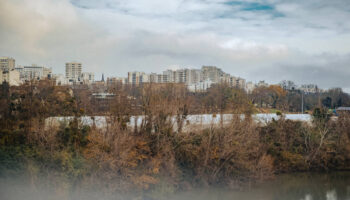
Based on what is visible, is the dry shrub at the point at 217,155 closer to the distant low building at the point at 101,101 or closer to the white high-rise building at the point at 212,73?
the distant low building at the point at 101,101

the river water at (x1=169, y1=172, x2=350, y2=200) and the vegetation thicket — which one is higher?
the vegetation thicket

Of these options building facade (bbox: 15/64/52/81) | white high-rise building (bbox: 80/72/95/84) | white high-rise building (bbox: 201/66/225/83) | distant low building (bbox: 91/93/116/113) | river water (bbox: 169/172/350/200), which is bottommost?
river water (bbox: 169/172/350/200)

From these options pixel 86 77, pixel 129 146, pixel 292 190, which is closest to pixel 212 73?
pixel 86 77

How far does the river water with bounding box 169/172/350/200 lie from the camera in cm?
1564

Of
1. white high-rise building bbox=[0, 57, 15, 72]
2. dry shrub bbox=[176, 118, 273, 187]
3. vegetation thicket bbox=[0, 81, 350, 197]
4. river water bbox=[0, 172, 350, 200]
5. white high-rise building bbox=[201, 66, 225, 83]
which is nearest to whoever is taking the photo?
river water bbox=[0, 172, 350, 200]

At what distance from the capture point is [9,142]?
47.3 feet

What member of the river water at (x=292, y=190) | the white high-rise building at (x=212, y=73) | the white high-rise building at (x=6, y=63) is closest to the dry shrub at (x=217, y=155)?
the river water at (x=292, y=190)

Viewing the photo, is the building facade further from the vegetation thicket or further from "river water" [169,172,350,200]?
"river water" [169,172,350,200]

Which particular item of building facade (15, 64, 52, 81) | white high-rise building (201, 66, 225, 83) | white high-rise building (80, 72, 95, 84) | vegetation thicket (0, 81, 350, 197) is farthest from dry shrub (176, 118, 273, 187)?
white high-rise building (201, 66, 225, 83)

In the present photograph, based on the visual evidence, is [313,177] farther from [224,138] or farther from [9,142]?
[9,142]

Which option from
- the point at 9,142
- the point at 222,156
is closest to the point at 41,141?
the point at 9,142

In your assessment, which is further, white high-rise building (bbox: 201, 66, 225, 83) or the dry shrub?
white high-rise building (bbox: 201, 66, 225, 83)

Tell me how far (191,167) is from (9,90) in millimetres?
9587

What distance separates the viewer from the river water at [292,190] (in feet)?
51.3
